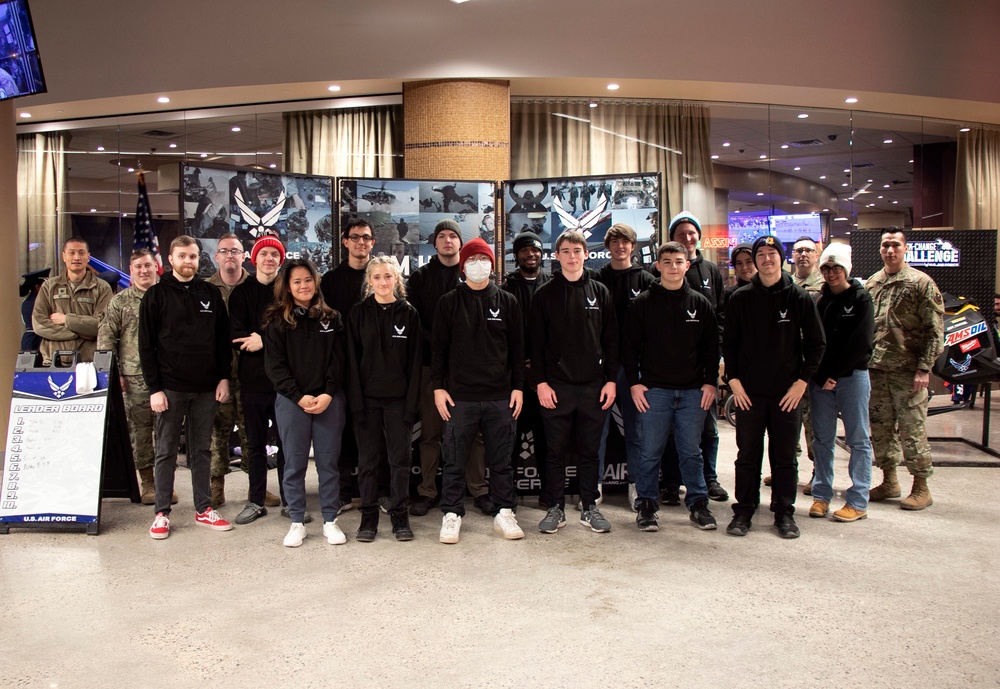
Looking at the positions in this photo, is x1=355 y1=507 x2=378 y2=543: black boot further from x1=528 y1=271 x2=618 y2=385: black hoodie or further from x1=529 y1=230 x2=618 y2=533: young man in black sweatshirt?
x1=528 y1=271 x2=618 y2=385: black hoodie

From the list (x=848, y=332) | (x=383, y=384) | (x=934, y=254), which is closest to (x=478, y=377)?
→ (x=383, y=384)

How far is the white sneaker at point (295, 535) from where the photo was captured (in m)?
4.14

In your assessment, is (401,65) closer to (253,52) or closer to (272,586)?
(253,52)

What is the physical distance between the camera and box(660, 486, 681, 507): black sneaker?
499cm

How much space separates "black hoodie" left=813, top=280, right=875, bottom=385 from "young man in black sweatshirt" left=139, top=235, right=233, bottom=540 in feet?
11.7

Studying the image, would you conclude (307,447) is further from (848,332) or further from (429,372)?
(848,332)

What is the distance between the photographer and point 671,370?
4316 millimetres

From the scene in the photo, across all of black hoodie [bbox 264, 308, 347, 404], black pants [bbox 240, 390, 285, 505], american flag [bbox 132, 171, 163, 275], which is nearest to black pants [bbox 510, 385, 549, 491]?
black hoodie [bbox 264, 308, 347, 404]

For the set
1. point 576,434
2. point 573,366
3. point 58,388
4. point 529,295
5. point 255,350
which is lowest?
point 576,434

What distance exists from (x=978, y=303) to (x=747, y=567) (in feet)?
14.4

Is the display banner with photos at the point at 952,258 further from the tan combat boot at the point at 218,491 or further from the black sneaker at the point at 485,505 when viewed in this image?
the tan combat boot at the point at 218,491

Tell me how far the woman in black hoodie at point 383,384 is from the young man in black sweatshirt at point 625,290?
1.26 meters

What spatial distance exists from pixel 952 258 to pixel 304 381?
5.74 meters

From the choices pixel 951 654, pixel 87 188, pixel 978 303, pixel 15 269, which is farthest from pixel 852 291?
pixel 87 188
